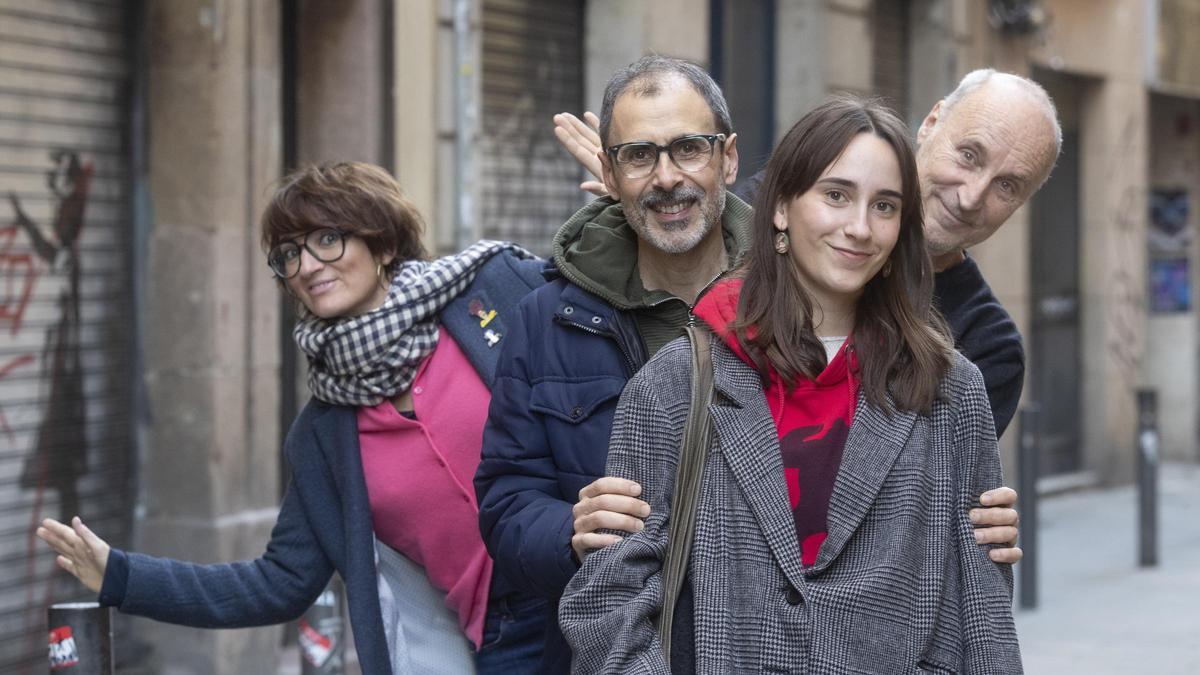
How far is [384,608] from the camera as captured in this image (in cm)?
360

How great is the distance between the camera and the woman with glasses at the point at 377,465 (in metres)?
3.53

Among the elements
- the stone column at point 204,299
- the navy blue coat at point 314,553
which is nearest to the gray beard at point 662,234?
the navy blue coat at point 314,553

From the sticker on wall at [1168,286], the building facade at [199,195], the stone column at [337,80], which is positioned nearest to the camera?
the building facade at [199,195]

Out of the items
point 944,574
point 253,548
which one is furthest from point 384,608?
point 253,548

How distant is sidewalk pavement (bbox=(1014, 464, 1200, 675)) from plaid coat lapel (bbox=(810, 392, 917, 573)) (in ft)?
17.3

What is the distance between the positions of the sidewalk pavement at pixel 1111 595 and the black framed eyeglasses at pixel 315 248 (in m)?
4.84

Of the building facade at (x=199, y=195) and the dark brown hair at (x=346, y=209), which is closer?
the dark brown hair at (x=346, y=209)

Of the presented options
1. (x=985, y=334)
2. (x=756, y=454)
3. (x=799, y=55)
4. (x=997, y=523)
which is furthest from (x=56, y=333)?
(x=799, y=55)

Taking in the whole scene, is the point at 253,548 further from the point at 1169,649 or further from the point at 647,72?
the point at 647,72

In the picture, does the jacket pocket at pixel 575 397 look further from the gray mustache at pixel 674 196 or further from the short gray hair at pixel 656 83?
the short gray hair at pixel 656 83

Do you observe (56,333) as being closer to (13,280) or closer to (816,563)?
(13,280)

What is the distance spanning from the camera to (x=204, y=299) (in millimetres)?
7148

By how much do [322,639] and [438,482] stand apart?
1.19 meters

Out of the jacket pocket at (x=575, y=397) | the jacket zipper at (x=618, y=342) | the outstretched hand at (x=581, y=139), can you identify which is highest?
the outstretched hand at (x=581, y=139)
